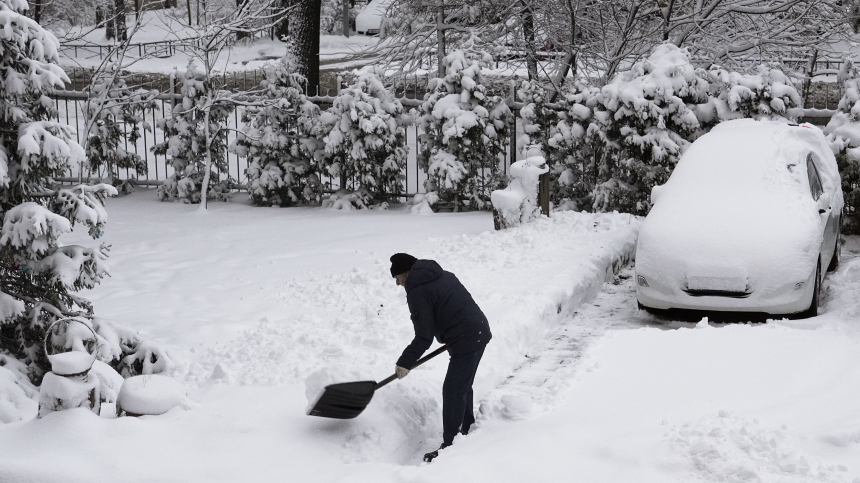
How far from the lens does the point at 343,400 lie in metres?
5.09

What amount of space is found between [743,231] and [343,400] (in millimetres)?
4082

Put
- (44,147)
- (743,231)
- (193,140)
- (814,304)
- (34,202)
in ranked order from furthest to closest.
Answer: (193,140) → (814,304) → (743,231) → (34,202) → (44,147)

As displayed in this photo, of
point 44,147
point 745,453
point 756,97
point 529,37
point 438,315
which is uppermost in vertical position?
point 529,37

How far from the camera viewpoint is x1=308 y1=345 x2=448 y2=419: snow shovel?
16.6ft

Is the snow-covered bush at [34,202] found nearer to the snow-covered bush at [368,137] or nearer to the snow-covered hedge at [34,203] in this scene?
the snow-covered hedge at [34,203]

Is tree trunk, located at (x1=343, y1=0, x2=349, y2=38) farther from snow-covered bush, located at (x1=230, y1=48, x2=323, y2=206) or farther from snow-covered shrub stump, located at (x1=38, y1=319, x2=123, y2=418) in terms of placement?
snow-covered shrub stump, located at (x1=38, y1=319, x2=123, y2=418)

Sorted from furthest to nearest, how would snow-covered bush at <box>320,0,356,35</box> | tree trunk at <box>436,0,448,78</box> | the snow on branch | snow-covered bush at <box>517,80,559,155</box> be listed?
snow-covered bush at <box>320,0,356,35</box>
tree trunk at <box>436,0,448,78</box>
snow-covered bush at <box>517,80,559,155</box>
the snow on branch

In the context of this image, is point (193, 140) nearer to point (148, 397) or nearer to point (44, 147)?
point (44, 147)

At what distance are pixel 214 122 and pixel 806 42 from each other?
9.98 meters

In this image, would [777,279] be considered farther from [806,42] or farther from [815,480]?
[806,42]

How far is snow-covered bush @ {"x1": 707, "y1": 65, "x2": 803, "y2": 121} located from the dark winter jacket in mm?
7390

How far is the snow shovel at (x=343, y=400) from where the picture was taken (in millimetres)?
5051

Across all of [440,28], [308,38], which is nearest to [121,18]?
[308,38]

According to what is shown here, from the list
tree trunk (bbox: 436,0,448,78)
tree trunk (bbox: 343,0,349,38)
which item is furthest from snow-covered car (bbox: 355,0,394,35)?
tree trunk (bbox: 436,0,448,78)
